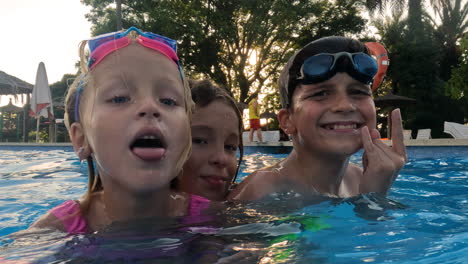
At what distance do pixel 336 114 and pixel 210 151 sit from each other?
2.97 ft

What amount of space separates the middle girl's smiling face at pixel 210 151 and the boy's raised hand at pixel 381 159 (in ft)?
3.12

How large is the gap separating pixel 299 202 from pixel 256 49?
25026 mm

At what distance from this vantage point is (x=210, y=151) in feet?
9.82

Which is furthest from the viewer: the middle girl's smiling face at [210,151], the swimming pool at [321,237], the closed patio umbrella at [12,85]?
the closed patio umbrella at [12,85]

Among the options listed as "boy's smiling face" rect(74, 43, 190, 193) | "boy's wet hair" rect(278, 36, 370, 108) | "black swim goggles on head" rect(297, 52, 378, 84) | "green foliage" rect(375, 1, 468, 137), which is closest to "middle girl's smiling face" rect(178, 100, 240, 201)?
"boy's wet hair" rect(278, 36, 370, 108)

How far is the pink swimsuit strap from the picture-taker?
85.0 inches

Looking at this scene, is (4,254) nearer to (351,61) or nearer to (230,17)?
(351,61)

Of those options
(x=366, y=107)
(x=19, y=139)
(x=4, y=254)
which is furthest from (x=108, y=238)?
(x=19, y=139)

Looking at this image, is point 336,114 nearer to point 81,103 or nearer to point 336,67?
point 336,67

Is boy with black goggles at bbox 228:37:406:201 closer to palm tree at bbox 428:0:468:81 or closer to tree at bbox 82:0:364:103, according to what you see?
tree at bbox 82:0:364:103

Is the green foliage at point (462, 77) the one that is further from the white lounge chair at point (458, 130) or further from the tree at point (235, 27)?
the white lounge chair at point (458, 130)

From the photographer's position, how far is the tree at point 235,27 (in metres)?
24.0

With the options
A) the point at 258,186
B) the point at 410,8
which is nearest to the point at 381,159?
the point at 258,186

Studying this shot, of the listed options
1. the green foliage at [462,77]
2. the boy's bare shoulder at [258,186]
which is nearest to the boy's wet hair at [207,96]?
the boy's bare shoulder at [258,186]
